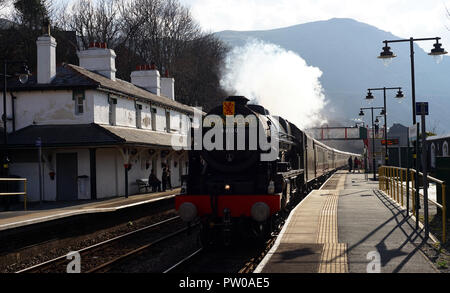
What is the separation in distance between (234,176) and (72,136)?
45.1 feet

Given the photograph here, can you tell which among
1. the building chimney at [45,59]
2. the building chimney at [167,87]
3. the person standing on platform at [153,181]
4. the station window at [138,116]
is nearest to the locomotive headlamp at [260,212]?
the building chimney at [45,59]

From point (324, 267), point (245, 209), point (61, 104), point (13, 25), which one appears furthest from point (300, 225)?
point (13, 25)

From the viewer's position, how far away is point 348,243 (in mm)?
11164

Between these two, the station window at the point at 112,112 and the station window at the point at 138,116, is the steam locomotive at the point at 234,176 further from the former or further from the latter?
the station window at the point at 138,116

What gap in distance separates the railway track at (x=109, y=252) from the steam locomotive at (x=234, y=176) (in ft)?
6.12

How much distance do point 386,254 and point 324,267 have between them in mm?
1824

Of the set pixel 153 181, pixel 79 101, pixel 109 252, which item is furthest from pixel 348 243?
pixel 153 181

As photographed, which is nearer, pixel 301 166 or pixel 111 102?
pixel 301 166

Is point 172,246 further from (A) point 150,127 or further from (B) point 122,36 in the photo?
(B) point 122,36

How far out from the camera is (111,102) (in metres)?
26.7

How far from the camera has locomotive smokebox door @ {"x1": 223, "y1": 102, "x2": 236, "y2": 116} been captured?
40.0 ft

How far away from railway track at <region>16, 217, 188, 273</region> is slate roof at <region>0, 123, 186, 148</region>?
7479 millimetres

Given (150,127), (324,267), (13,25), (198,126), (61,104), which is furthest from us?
(13,25)

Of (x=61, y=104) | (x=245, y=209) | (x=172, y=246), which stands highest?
(x=61, y=104)
